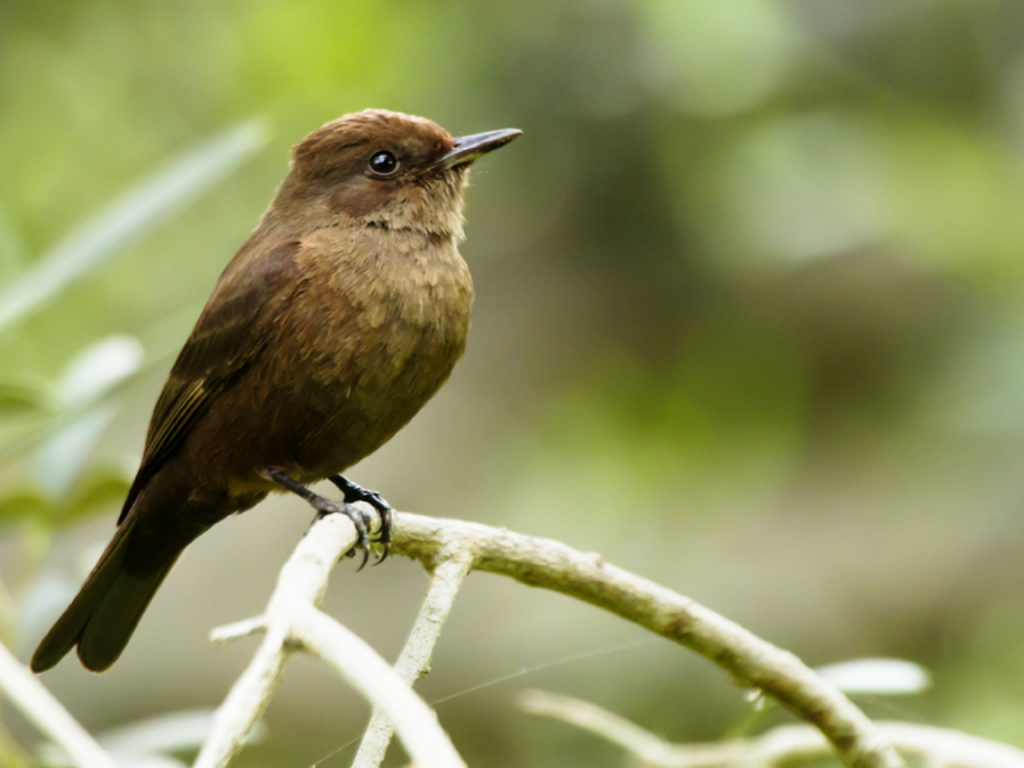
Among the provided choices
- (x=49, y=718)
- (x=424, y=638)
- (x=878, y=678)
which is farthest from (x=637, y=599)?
(x=49, y=718)

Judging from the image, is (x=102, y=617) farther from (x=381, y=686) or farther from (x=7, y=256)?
(x=381, y=686)

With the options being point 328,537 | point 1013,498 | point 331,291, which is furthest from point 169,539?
point 1013,498

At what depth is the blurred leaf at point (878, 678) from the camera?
7.21ft

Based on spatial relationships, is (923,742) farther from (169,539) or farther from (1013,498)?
(1013,498)

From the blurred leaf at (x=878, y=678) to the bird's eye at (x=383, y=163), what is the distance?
1621 mm

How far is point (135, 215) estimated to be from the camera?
8.59 feet

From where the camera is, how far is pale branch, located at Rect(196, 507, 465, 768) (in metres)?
0.97

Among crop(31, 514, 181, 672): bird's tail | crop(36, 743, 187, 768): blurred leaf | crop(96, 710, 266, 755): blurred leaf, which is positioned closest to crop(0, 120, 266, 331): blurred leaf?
crop(31, 514, 181, 672): bird's tail

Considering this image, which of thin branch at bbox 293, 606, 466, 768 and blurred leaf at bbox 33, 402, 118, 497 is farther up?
blurred leaf at bbox 33, 402, 118, 497

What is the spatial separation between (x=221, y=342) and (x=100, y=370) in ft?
1.04

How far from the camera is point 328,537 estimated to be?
166 cm

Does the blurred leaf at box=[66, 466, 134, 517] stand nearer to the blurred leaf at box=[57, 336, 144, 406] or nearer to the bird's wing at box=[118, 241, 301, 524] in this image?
the blurred leaf at box=[57, 336, 144, 406]

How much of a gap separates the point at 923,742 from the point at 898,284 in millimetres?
4928

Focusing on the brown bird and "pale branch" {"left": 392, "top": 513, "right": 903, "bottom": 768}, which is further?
the brown bird
